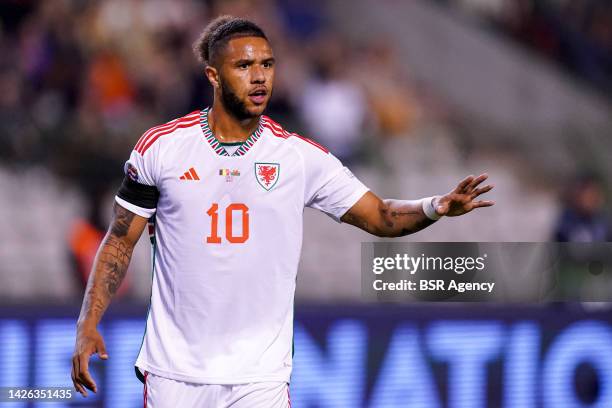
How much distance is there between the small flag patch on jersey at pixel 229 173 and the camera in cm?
369

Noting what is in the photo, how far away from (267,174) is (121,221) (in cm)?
56

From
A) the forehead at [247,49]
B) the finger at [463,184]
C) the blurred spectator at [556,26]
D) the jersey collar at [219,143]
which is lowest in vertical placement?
the finger at [463,184]

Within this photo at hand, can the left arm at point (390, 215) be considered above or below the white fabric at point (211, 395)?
above

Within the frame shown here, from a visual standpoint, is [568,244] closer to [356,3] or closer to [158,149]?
[158,149]

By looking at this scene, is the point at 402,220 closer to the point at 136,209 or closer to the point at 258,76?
the point at 258,76

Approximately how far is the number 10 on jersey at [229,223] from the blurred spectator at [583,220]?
13.3 feet

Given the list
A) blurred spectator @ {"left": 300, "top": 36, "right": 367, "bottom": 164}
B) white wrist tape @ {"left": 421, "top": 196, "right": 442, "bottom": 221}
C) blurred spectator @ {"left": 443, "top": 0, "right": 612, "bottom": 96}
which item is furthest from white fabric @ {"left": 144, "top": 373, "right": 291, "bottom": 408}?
blurred spectator @ {"left": 443, "top": 0, "right": 612, "bottom": 96}

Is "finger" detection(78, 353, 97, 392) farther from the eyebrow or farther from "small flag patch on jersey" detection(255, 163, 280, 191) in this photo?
the eyebrow

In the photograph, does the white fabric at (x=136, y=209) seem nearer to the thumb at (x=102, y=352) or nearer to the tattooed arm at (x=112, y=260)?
the tattooed arm at (x=112, y=260)

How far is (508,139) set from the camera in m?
9.79

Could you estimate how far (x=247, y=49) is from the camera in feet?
12.2

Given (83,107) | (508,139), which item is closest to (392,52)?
(508,139)

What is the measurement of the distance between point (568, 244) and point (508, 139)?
11.2ft

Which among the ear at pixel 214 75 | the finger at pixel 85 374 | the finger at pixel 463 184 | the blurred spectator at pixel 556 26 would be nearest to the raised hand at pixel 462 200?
the finger at pixel 463 184
